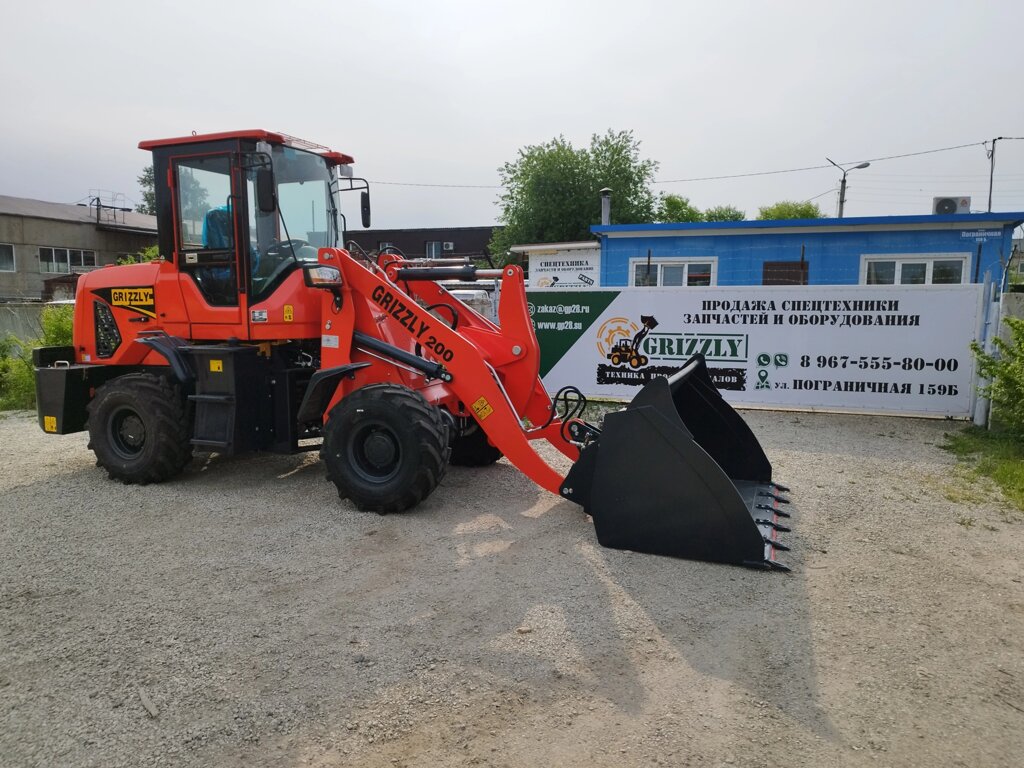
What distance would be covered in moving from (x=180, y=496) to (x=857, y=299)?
8.29 m

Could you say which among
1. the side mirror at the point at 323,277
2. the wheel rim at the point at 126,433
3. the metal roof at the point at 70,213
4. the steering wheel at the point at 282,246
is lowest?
the wheel rim at the point at 126,433

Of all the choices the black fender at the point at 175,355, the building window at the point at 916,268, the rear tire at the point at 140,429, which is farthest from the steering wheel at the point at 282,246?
the building window at the point at 916,268

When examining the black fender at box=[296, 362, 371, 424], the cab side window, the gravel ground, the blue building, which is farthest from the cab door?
the blue building

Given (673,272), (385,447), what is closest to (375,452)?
(385,447)

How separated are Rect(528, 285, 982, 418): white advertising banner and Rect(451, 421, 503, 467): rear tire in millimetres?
3061

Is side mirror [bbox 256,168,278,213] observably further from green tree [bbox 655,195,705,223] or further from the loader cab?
green tree [bbox 655,195,705,223]

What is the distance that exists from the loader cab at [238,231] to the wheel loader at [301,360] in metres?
0.01

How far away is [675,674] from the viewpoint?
11.1ft

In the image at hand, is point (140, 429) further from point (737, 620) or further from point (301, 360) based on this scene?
point (737, 620)

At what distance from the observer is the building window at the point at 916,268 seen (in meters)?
16.2

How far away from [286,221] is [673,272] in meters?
12.7

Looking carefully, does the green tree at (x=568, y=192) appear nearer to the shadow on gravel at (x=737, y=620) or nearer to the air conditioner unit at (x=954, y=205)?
the air conditioner unit at (x=954, y=205)

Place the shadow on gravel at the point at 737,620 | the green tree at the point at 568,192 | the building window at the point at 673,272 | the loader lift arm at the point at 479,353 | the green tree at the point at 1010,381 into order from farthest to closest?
the green tree at the point at 568,192, the building window at the point at 673,272, the green tree at the point at 1010,381, the loader lift arm at the point at 479,353, the shadow on gravel at the point at 737,620

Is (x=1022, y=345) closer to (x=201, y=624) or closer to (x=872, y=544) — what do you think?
(x=872, y=544)
